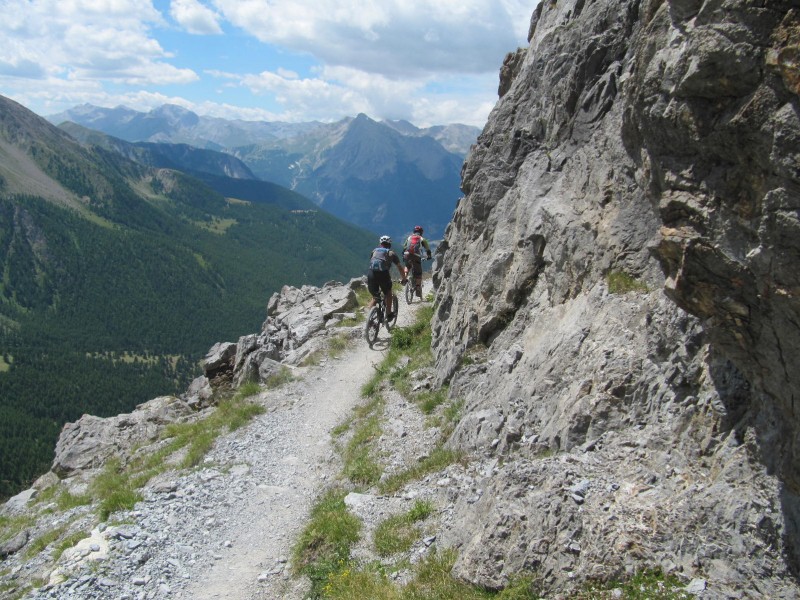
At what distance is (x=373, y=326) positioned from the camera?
24.7m

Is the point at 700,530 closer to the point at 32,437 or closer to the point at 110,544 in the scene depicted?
the point at 110,544

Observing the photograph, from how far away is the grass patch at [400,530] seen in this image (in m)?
9.88

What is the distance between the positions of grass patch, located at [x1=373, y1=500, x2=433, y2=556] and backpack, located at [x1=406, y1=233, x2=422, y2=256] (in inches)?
736

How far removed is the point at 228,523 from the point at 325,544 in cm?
329

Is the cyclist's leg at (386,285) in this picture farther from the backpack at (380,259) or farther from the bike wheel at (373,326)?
the bike wheel at (373,326)

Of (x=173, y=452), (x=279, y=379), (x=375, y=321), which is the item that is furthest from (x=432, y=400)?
(x=375, y=321)

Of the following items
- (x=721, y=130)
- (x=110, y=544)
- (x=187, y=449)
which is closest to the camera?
(x=721, y=130)

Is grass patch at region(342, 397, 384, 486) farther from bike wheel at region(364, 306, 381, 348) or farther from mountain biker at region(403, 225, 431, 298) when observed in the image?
mountain biker at region(403, 225, 431, 298)

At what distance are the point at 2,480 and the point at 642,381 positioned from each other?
17214 centimetres

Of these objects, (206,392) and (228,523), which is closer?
(228,523)

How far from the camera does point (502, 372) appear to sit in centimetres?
1298

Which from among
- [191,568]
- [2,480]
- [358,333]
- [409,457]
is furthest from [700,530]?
[2,480]

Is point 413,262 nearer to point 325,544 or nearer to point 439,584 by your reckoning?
point 325,544

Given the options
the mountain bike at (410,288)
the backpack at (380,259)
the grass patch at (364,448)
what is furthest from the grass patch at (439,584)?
the mountain bike at (410,288)
